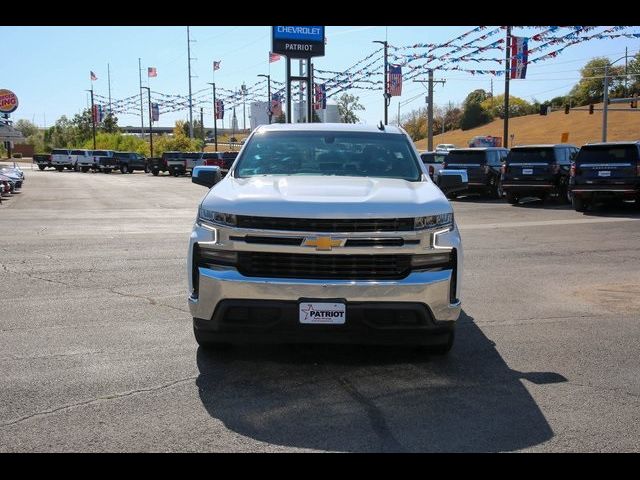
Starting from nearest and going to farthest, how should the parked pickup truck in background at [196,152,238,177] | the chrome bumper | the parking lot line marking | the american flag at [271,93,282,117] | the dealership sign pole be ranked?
the chrome bumper
the parking lot line marking
the dealership sign pole
the parked pickup truck in background at [196,152,238,177]
the american flag at [271,93,282,117]

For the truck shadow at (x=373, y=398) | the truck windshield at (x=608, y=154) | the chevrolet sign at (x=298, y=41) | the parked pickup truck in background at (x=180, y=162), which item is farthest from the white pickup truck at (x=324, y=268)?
the parked pickup truck in background at (x=180, y=162)

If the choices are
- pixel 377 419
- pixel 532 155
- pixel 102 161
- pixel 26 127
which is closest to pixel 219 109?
pixel 102 161

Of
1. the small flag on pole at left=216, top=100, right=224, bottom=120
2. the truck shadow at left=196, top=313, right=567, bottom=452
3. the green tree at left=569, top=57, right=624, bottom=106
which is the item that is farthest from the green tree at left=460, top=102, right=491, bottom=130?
the truck shadow at left=196, top=313, right=567, bottom=452

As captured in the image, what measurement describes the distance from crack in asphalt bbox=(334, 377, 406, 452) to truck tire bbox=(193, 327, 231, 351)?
1.03 meters

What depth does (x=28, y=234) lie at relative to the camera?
13531mm

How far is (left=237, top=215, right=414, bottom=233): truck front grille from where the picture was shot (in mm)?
4605

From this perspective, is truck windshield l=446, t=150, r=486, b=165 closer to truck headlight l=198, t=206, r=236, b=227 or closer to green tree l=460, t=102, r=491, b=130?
truck headlight l=198, t=206, r=236, b=227

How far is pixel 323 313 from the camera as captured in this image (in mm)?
4598

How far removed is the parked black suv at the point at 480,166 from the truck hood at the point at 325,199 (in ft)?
60.9

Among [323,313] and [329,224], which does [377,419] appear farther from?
[329,224]

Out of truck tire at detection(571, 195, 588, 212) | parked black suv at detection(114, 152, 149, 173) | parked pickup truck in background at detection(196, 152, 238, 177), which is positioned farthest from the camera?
parked black suv at detection(114, 152, 149, 173)
